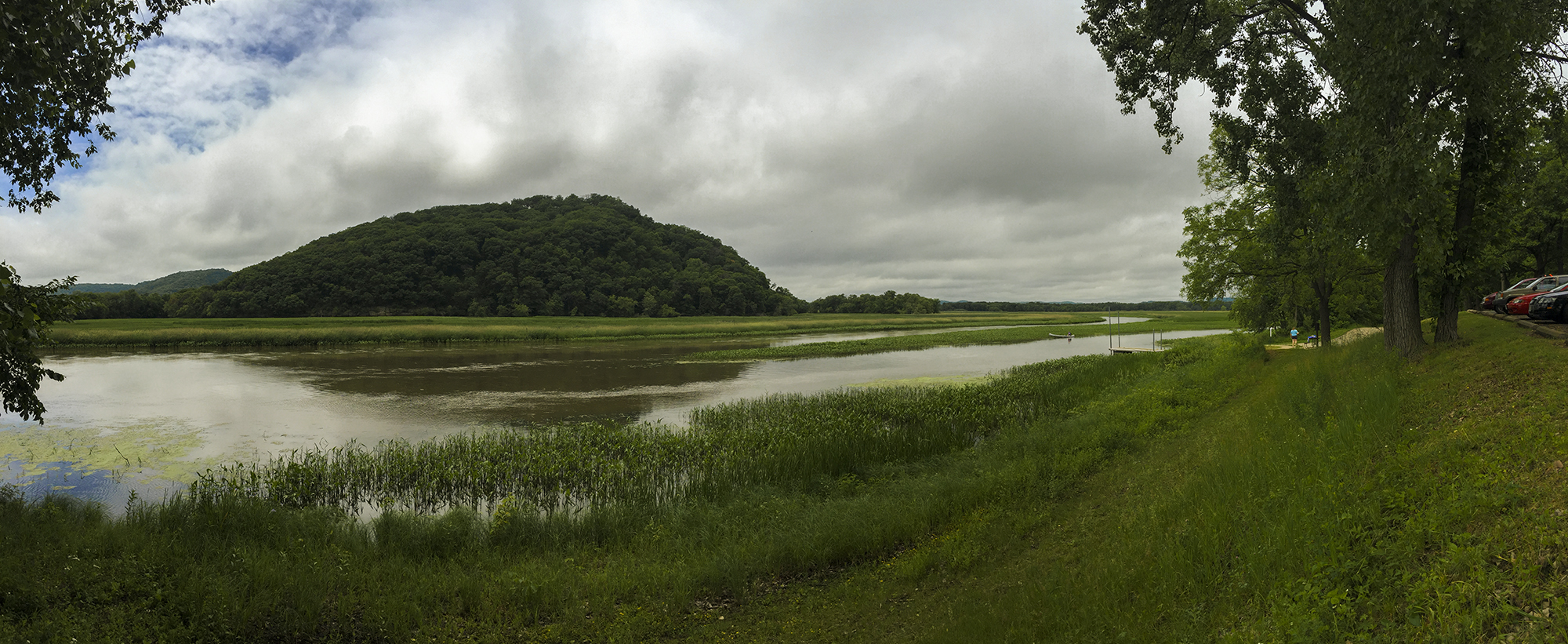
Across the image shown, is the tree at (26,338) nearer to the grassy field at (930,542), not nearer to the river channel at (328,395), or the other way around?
the grassy field at (930,542)

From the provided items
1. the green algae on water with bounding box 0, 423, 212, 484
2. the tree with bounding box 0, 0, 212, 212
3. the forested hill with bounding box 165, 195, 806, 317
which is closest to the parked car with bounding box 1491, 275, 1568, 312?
the tree with bounding box 0, 0, 212, 212

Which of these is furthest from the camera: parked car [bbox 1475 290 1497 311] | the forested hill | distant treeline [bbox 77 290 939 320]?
the forested hill

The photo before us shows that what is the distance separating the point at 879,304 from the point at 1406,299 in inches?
6455

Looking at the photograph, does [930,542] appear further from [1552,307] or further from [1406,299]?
[1552,307]

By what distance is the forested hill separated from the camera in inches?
4390

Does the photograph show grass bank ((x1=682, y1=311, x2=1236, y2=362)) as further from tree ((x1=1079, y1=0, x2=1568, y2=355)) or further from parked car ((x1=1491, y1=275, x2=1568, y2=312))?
tree ((x1=1079, y1=0, x2=1568, y2=355))

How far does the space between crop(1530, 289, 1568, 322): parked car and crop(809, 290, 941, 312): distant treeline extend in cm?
15689

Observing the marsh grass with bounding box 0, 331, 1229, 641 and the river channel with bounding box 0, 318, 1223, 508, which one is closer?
the marsh grass with bounding box 0, 331, 1229, 641

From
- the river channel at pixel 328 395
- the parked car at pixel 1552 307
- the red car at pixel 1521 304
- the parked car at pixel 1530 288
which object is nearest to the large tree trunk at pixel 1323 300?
the red car at pixel 1521 304

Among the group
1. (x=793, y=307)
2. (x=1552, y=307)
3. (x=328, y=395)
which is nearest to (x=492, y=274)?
(x=793, y=307)

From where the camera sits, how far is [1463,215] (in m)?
13.4

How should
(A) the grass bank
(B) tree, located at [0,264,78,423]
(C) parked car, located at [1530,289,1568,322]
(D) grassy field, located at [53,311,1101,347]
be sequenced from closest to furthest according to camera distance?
(B) tree, located at [0,264,78,423]
(C) parked car, located at [1530,289,1568,322]
(A) the grass bank
(D) grassy field, located at [53,311,1101,347]

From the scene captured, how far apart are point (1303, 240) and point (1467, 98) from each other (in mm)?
11726

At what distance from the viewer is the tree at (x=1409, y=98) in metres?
11.1
